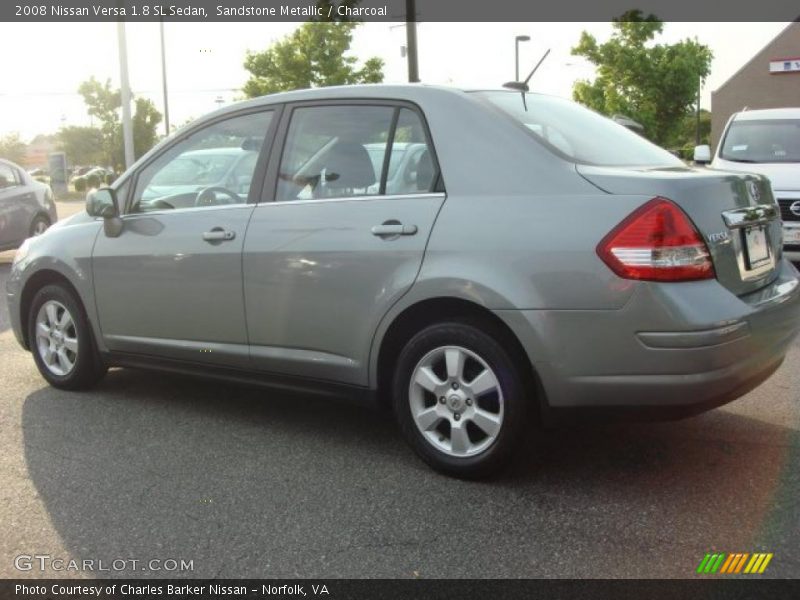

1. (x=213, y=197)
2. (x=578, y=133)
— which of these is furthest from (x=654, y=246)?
(x=213, y=197)

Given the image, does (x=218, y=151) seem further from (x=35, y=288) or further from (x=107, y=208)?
(x=35, y=288)

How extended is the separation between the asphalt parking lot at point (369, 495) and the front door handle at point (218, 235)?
3.29 ft

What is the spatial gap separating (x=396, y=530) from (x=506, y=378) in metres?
0.75

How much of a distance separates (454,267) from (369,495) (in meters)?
1.01

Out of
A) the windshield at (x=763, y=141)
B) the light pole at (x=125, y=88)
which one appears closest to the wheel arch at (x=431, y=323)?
the windshield at (x=763, y=141)

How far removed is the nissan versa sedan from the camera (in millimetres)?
3309

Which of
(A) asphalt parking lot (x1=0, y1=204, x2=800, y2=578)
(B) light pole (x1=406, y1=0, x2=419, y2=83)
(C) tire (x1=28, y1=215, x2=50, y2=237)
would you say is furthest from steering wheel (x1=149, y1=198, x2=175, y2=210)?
(B) light pole (x1=406, y1=0, x2=419, y2=83)

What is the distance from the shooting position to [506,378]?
353 cm

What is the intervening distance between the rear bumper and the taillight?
2.3 inches

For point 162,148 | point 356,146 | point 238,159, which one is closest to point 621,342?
point 356,146

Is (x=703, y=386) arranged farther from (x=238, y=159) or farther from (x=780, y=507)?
(x=238, y=159)

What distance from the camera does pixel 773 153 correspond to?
1020 cm

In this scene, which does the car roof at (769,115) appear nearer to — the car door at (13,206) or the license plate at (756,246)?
the license plate at (756,246)

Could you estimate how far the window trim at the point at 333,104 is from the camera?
382cm
